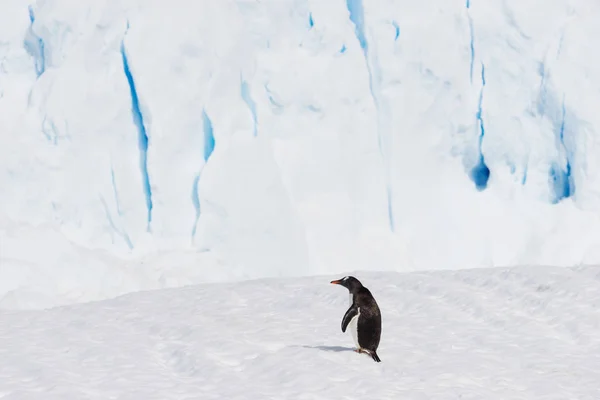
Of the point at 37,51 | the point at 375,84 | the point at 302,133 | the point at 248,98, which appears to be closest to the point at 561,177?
the point at 375,84

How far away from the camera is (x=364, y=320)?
467 centimetres

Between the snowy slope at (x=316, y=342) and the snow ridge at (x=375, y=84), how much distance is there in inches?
160

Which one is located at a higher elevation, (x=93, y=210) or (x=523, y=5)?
(x=523, y=5)

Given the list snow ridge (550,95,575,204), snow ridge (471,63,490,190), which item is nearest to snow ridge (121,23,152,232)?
snow ridge (471,63,490,190)

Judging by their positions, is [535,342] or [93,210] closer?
[535,342]

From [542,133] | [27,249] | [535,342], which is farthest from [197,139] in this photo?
[535,342]

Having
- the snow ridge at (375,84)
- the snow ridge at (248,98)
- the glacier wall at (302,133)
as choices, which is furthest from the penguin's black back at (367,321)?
Answer: the snow ridge at (248,98)

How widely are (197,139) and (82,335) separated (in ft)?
19.8

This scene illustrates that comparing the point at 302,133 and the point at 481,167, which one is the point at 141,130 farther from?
the point at 481,167

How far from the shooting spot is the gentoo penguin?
15.4 ft

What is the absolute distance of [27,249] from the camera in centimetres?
991

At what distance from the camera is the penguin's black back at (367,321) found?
184 inches

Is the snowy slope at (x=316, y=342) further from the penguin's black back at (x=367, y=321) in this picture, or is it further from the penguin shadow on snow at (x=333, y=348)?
the penguin's black back at (x=367, y=321)

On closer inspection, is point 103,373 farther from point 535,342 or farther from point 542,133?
point 542,133
